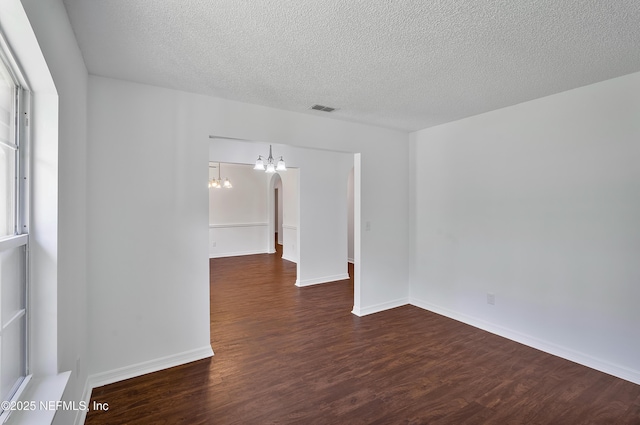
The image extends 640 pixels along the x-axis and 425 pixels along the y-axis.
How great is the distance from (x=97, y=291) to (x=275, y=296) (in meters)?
2.56

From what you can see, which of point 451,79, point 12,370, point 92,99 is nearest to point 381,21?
point 451,79

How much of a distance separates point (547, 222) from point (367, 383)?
89.8 inches

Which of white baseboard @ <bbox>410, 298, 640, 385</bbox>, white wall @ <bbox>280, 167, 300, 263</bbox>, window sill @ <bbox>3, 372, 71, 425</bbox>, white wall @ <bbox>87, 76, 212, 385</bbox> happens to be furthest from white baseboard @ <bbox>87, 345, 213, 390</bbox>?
white wall @ <bbox>280, 167, 300, 263</bbox>

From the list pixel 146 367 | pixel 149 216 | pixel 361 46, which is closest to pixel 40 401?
pixel 146 367

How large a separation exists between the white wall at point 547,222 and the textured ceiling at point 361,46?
42 centimetres

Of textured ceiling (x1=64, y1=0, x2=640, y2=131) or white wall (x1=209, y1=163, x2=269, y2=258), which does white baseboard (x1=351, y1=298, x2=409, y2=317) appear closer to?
textured ceiling (x1=64, y1=0, x2=640, y2=131)

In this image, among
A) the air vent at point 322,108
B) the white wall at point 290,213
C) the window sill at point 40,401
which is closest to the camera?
the window sill at point 40,401

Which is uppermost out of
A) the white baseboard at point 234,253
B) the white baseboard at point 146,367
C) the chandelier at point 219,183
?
the chandelier at point 219,183

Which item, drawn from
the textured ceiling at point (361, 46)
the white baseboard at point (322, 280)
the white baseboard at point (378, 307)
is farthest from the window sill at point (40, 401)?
the white baseboard at point (322, 280)

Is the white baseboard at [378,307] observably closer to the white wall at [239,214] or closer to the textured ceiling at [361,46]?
the textured ceiling at [361,46]

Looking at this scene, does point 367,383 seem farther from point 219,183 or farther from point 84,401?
point 219,183

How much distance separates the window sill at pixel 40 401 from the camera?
121 centimetres

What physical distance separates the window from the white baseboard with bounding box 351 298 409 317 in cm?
311

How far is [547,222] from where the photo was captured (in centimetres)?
292
